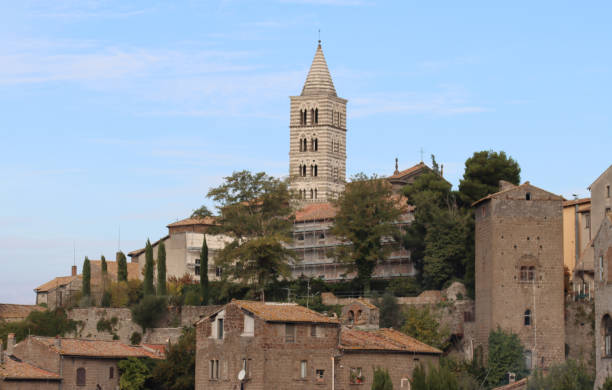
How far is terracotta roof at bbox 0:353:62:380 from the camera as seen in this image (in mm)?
63016

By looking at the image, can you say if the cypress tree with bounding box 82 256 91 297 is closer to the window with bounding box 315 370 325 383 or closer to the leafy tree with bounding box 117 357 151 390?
the leafy tree with bounding box 117 357 151 390

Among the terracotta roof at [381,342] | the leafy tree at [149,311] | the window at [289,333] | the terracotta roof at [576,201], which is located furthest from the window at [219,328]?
the terracotta roof at [576,201]

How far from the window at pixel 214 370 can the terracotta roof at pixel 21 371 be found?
986 cm

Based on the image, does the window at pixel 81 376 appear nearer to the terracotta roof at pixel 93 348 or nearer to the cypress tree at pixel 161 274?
the terracotta roof at pixel 93 348

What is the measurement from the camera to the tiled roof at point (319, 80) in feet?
399

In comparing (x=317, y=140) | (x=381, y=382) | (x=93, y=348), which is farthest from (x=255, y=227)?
(x=317, y=140)

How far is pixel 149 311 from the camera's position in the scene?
255ft

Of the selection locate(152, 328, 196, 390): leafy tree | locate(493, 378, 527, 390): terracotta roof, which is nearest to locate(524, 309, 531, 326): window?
locate(493, 378, 527, 390): terracotta roof

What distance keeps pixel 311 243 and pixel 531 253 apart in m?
27.1

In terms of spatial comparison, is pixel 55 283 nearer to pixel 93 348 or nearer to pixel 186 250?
pixel 186 250

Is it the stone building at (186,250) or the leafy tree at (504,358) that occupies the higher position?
the stone building at (186,250)

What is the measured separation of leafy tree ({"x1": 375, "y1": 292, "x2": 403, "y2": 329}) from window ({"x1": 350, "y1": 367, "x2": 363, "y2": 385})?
431 inches

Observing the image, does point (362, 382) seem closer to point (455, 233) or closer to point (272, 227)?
point (455, 233)

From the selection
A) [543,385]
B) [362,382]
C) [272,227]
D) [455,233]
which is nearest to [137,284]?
[272,227]
